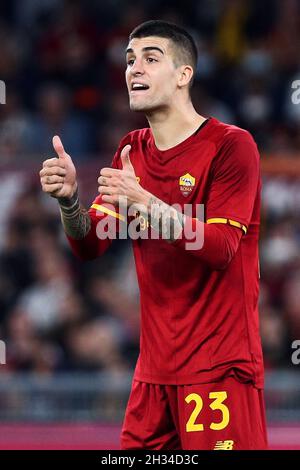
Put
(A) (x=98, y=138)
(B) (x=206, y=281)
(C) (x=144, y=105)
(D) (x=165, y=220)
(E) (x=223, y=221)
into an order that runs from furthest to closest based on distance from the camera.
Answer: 1. (A) (x=98, y=138)
2. (C) (x=144, y=105)
3. (B) (x=206, y=281)
4. (E) (x=223, y=221)
5. (D) (x=165, y=220)

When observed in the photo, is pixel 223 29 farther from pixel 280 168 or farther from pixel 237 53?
pixel 280 168

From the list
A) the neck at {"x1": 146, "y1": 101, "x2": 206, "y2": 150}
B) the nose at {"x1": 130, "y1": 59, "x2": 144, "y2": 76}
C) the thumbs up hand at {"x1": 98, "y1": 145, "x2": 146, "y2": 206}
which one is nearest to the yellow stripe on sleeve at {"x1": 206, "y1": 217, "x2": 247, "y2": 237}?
the thumbs up hand at {"x1": 98, "y1": 145, "x2": 146, "y2": 206}

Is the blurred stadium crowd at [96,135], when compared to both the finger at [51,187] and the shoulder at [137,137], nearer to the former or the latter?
the shoulder at [137,137]

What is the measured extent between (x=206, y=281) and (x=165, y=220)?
1.18 feet

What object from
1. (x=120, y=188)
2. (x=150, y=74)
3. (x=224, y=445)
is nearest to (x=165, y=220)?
(x=120, y=188)

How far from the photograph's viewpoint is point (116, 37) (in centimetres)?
992

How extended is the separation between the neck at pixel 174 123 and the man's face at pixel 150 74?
40 millimetres

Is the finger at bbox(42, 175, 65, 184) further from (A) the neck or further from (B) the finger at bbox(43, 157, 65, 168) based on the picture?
(A) the neck

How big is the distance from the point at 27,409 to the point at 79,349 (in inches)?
25.7

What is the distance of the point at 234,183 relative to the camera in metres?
3.97

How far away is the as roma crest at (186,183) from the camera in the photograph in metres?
4.07

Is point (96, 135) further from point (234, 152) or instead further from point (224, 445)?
point (224, 445)

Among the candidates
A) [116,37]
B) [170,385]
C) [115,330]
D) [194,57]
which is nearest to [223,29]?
[116,37]

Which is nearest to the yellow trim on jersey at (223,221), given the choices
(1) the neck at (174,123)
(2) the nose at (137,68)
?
(1) the neck at (174,123)
